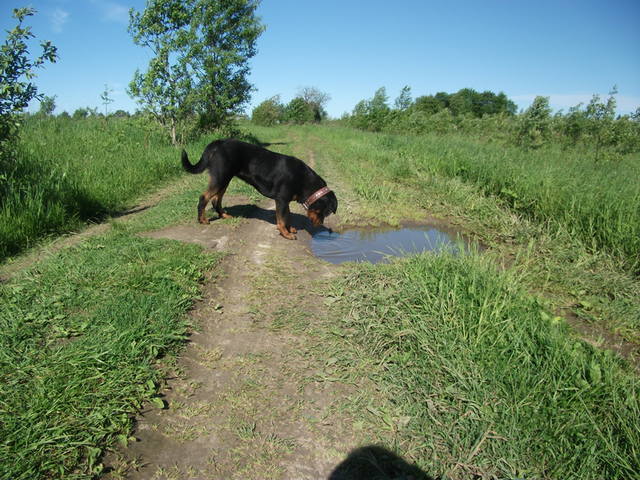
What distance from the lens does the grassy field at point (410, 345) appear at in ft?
5.82

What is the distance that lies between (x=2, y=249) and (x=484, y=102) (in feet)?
316

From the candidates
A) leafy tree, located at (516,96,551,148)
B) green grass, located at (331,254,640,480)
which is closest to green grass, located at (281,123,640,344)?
green grass, located at (331,254,640,480)

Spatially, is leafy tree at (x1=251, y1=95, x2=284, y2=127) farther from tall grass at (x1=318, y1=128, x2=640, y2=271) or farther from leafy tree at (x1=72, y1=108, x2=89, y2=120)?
tall grass at (x1=318, y1=128, x2=640, y2=271)

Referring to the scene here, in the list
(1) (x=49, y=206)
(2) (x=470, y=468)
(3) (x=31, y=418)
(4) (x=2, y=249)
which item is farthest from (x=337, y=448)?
(1) (x=49, y=206)

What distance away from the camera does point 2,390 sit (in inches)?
74.4

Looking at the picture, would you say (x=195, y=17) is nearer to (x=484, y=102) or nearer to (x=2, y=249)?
(x=2, y=249)

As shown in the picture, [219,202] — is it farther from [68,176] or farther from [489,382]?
[489,382]

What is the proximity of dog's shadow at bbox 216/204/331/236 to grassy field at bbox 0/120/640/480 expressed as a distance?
3.81ft

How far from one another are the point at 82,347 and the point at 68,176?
14.6ft

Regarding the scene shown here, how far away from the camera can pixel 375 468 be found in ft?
6.00

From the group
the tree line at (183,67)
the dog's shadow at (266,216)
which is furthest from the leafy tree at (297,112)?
the dog's shadow at (266,216)

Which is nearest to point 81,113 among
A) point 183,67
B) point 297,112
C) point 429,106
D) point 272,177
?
point 183,67

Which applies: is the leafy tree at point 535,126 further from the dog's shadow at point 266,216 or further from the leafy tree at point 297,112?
the leafy tree at point 297,112

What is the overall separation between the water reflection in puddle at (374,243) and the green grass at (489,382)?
1.48m
